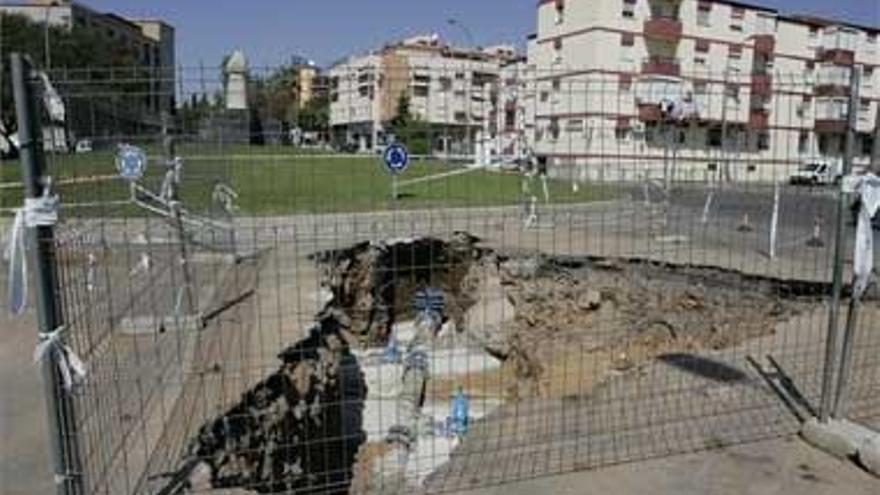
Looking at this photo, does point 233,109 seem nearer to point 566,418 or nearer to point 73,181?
point 73,181

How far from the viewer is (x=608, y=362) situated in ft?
36.1

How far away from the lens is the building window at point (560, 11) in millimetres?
53375

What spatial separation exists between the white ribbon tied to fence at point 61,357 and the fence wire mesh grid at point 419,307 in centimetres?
7

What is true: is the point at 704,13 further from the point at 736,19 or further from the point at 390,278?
the point at 390,278

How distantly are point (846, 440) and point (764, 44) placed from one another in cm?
5601

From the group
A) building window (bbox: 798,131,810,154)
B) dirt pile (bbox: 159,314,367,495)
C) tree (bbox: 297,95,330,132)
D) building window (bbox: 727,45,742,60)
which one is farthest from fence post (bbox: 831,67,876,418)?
building window (bbox: 727,45,742,60)

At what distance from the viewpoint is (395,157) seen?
492 centimetres

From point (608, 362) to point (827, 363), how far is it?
586 centimetres

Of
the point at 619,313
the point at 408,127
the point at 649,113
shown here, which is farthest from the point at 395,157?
the point at 619,313

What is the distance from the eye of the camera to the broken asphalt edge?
473 cm

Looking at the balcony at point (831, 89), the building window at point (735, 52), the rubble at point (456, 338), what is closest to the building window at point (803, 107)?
the balcony at point (831, 89)

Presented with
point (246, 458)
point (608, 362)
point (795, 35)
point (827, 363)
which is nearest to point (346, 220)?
point (608, 362)

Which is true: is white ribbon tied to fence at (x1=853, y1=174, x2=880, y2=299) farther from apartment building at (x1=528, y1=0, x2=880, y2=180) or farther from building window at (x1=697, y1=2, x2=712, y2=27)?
building window at (x1=697, y1=2, x2=712, y2=27)

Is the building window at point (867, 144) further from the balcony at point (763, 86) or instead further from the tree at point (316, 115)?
the tree at point (316, 115)
